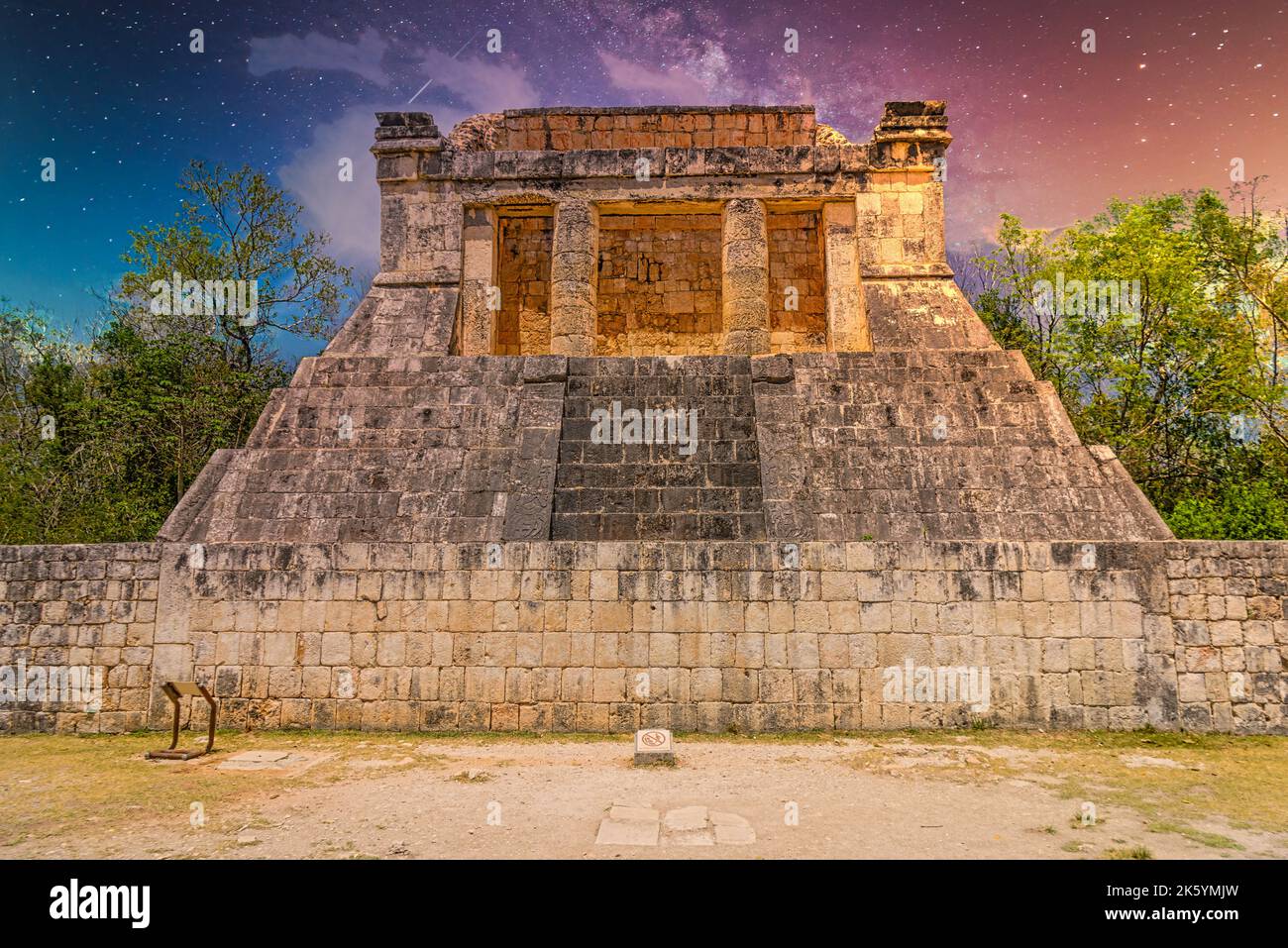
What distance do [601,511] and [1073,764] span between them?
5.42 metres

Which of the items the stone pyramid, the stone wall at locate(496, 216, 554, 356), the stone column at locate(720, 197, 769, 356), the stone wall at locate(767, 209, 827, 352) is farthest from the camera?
the stone wall at locate(496, 216, 554, 356)

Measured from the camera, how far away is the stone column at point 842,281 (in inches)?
541

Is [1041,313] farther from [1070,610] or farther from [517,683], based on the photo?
[517,683]

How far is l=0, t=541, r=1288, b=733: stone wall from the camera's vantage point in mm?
8094

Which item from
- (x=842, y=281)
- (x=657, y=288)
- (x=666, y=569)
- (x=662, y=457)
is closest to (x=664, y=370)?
(x=662, y=457)

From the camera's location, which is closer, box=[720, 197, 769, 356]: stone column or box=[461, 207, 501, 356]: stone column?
box=[720, 197, 769, 356]: stone column

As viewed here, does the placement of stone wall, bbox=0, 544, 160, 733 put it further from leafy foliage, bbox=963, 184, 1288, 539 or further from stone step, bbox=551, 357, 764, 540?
leafy foliage, bbox=963, 184, 1288, 539

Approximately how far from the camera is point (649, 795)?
5.99 m

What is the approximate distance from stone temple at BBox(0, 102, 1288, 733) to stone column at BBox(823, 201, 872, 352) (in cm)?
301

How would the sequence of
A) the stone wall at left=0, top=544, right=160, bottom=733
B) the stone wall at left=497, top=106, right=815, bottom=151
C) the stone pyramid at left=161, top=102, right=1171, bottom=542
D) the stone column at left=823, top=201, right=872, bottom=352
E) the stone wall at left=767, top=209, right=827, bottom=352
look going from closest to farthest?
the stone wall at left=0, top=544, right=160, bottom=733
the stone pyramid at left=161, top=102, right=1171, bottom=542
the stone column at left=823, top=201, right=872, bottom=352
the stone wall at left=497, top=106, right=815, bottom=151
the stone wall at left=767, top=209, right=827, bottom=352

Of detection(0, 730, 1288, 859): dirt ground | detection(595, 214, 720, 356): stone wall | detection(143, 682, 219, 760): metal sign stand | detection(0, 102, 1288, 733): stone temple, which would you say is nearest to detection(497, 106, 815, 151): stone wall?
detection(595, 214, 720, 356): stone wall

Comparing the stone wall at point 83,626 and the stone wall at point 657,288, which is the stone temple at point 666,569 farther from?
the stone wall at point 657,288

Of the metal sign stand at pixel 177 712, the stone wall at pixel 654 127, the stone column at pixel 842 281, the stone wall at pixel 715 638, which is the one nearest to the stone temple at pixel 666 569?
the stone wall at pixel 715 638

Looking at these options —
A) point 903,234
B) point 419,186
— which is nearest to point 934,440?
point 903,234
